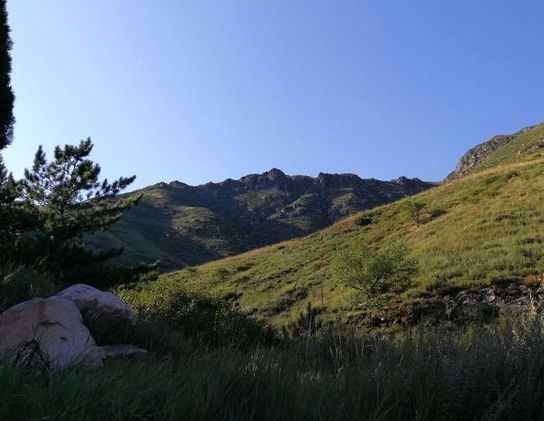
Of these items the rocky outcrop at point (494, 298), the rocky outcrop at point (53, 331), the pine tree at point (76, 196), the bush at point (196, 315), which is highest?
the pine tree at point (76, 196)

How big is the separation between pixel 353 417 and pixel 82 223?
15.1 metres

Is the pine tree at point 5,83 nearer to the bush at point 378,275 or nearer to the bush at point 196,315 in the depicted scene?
the bush at point 196,315

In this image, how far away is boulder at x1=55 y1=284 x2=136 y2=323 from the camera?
661cm

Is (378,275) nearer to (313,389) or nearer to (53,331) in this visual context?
(53,331)

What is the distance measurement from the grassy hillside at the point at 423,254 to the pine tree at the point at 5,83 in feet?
19.4

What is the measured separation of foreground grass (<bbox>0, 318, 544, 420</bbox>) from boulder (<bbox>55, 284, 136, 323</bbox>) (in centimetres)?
321

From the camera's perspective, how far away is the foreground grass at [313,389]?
245 centimetres

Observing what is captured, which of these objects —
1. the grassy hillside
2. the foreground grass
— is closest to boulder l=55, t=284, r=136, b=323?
the grassy hillside

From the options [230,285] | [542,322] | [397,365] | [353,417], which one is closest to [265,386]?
[353,417]

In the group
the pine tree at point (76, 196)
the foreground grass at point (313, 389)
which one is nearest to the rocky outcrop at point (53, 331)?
the foreground grass at point (313, 389)

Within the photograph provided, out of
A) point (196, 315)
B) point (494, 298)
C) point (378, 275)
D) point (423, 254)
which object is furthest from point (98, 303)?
point (423, 254)

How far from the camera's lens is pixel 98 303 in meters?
6.66

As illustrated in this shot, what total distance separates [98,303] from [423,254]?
831 inches

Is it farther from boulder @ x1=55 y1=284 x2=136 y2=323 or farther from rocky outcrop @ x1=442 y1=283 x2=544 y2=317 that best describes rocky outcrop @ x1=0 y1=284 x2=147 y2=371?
rocky outcrop @ x1=442 y1=283 x2=544 y2=317
